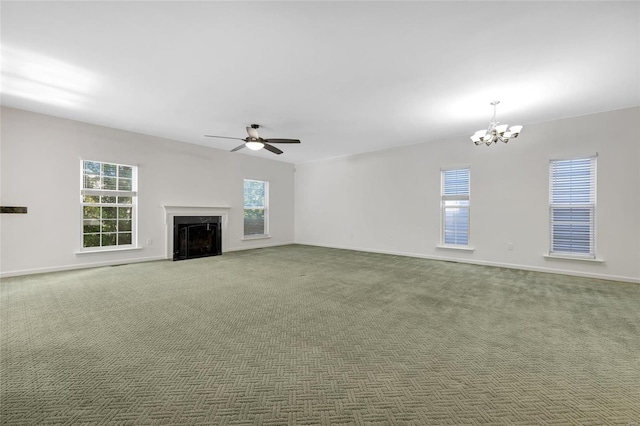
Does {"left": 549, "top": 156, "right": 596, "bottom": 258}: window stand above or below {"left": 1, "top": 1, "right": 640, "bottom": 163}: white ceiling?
below

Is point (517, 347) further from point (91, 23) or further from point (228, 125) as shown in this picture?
point (228, 125)

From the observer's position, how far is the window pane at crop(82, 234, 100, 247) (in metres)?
5.19

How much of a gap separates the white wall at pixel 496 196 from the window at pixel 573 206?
121 millimetres

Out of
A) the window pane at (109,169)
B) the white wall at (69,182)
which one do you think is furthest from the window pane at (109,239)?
the window pane at (109,169)

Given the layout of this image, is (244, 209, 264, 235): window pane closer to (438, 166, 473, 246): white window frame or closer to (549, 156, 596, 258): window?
(438, 166, 473, 246): white window frame

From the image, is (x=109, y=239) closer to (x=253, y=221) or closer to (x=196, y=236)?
(x=196, y=236)

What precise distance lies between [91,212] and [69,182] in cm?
66

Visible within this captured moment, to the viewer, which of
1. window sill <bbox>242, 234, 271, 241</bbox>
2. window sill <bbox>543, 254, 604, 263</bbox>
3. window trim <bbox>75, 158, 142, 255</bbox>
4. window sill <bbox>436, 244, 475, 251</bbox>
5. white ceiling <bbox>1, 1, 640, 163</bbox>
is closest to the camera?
white ceiling <bbox>1, 1, 640, 163</bbox>

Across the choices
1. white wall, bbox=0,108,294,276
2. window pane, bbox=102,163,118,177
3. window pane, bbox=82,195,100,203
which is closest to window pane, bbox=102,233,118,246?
white wall, bbox=0,108,294,276

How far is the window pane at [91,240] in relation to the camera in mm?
5190

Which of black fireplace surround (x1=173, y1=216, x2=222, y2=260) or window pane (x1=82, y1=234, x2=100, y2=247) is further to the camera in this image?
black fireplace surround (x1=173, y1=216, x2=222, y2=260)

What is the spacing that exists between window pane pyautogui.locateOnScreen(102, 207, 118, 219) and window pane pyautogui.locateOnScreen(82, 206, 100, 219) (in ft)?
0.31

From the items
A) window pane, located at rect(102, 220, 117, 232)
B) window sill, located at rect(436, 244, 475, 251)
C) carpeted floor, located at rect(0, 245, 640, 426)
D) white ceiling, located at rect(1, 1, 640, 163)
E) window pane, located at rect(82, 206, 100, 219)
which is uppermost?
white ceiling, located at rect(1, 1, 640, 163)

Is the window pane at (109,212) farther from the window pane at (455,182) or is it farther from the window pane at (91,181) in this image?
the window pane at (455,182)
